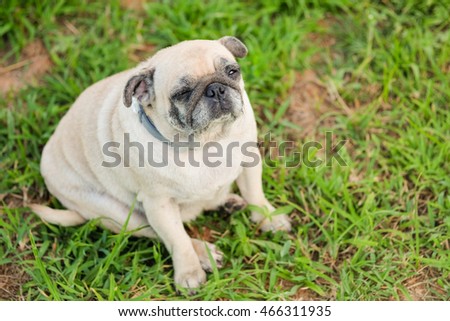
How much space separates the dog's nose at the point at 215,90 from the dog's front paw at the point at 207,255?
107 cm

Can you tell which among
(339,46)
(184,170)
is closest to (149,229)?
(184,170)

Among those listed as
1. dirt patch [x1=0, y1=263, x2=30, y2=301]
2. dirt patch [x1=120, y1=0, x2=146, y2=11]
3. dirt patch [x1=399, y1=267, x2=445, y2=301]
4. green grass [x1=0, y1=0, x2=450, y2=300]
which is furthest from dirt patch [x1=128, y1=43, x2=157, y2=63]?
dirt patch [x1=399, y1=267, x2=445, y2=301]

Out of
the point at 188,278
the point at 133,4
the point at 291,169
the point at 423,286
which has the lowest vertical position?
the point at 423,286

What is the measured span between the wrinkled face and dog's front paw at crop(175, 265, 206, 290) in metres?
0.98

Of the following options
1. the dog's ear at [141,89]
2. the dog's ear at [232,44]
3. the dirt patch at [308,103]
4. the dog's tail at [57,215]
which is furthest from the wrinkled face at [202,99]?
the dirt patch at [308,103]

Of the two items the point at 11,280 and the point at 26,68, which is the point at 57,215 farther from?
the point at 26,68

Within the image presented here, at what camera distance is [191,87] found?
3.16 m

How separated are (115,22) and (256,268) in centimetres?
225

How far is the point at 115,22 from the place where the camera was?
495 centimetres

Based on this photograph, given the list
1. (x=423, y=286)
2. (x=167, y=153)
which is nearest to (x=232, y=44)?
(x=167, y=153)

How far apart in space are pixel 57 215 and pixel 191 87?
4.43 ft

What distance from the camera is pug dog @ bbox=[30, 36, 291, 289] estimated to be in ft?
10.5

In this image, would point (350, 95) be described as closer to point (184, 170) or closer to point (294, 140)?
point (294, 140)

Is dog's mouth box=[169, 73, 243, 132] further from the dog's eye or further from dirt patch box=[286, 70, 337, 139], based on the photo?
dirt patch box=[286, 70, 337, 139]
